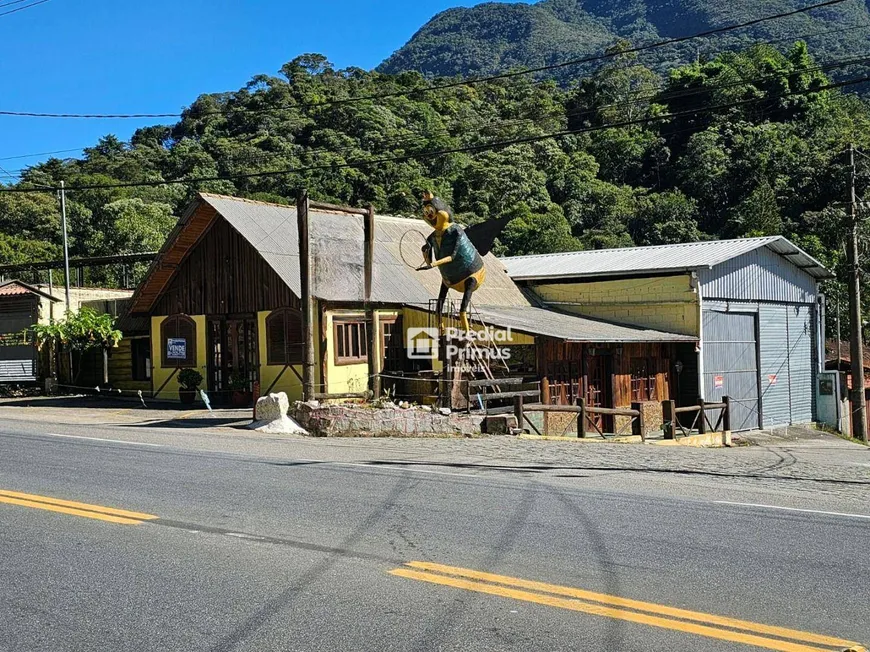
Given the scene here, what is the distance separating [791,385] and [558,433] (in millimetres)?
12917

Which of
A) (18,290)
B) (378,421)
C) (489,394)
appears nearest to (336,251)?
(489,394)

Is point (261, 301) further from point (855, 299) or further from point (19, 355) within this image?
point (855, 299)

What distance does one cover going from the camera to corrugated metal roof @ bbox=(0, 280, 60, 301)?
30.8m

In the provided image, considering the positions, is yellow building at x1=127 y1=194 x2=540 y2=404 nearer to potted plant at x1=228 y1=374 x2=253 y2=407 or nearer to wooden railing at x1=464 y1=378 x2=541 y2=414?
potted plant at x1=228 y1=374 x2=253 y2=407

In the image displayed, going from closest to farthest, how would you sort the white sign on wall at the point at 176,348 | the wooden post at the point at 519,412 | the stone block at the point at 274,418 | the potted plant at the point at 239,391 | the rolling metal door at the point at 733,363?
1. the stone block at the point at 274,418
2. the wooden post at the point at 519,412
3. the potted plant at the point at 239,391
4. the white sign on wall at the point at 176,348
5. the rolling metal door at the point at 733,363

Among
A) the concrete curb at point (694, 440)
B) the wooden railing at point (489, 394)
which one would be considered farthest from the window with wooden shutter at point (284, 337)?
the concrete curb at point (694, 440)

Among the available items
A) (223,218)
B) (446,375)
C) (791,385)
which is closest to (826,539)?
(446,375)

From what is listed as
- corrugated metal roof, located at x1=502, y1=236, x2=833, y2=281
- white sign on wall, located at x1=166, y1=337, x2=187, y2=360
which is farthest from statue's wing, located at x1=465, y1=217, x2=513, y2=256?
white sign on wall, located at x1=166, y1=337, x2=187, y2=360

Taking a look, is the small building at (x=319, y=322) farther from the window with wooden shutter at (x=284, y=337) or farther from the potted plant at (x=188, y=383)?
the potted plant at (x=188, y=383)

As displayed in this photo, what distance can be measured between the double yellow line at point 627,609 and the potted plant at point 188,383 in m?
20.3

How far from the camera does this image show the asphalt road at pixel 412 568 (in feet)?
17.7

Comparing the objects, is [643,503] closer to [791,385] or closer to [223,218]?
[223,218]

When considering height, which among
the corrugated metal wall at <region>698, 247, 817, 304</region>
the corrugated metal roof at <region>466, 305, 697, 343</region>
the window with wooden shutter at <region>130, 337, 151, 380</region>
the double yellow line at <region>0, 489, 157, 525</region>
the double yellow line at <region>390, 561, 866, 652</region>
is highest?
the corrugated metal wall at <region>698, 247, 817, 304</region>

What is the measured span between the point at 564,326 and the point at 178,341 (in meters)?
11.3
